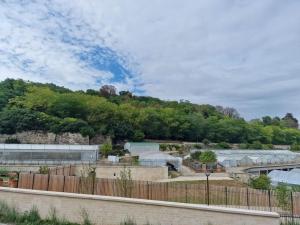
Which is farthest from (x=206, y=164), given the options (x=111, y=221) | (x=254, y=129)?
(x=254, y=129)

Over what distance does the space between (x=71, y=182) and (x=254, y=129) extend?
10346 centimetres

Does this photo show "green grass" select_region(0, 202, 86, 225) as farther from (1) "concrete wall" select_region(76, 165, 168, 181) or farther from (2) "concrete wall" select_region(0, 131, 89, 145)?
(2) "concrete wall" select_region(0, 131, 89, 145)

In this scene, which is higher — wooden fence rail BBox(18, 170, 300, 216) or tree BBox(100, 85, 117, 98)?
tree BBox(100, 85, 117, 98)

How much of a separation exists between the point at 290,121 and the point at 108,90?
349ft

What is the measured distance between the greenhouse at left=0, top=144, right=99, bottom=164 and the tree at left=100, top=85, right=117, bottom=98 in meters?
65.8

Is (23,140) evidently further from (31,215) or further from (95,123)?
(31,215)

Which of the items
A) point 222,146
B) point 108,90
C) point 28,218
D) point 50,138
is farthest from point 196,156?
point 108,90

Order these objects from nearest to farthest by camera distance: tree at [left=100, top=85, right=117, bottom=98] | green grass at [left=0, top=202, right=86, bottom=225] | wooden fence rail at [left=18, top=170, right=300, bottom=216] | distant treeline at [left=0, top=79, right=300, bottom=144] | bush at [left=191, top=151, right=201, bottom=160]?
1. green grass at [left=0, top=202, right=86, bottom=225]
2. wooden fence rail at [left=18, top=170, right=300, bottom=216]
3. bush at [left=191, top=151, right=201, bottom=160]
4. distant treeline at [left=0, top=79, right=300, bottom=144]
5. tree at [left=100, top=85, right=117, bottom=98]

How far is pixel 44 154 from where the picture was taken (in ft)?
171

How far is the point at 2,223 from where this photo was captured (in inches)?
610

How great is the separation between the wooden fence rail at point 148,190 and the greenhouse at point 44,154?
3127 centimetres

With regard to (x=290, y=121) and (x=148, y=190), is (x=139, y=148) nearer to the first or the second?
(x=148, y=190)

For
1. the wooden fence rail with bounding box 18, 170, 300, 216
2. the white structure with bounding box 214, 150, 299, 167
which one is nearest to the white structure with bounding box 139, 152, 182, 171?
the white structure with bounding box 214, 150, 299, 167

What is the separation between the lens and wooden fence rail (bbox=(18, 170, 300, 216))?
21.0m
